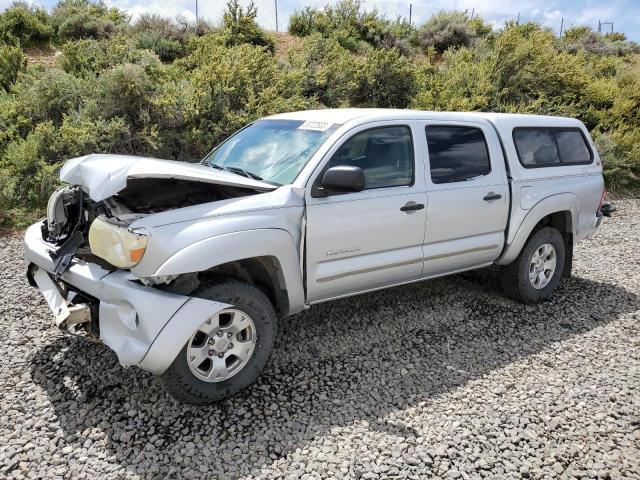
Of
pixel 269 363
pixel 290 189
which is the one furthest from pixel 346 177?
pixel 269 363

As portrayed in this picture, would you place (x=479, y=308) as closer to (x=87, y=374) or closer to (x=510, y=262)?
(x=510, y=262)

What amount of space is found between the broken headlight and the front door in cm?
114

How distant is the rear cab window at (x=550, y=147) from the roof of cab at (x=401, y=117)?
0.07 meters

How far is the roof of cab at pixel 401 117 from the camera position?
393 centimetres

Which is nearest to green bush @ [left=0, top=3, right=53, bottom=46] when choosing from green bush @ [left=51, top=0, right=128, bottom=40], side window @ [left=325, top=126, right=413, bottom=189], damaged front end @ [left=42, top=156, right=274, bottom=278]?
green bush @ [left=51, top=0, right=128, bottom=40]

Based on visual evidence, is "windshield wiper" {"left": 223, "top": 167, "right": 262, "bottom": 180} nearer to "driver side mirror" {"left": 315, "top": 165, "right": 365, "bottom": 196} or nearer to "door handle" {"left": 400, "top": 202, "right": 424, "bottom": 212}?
"driver side mirror" {"left": 315, "top": 165, "right": 365, "bottom": 196}

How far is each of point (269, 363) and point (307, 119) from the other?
1987mm

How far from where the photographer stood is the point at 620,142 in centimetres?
1217

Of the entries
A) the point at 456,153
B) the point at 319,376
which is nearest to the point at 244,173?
the point at 319,376

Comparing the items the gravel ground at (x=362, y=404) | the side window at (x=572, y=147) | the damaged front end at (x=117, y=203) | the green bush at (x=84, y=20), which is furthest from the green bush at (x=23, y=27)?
the side window at (x=572, y=147)

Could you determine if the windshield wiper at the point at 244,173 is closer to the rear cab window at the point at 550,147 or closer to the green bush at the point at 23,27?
the rear cab window at the point at 550,147

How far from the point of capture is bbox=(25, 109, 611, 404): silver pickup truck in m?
2.97

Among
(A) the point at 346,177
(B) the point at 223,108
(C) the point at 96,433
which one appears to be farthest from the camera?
(B) the point at 223,108

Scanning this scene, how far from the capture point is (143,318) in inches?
112
